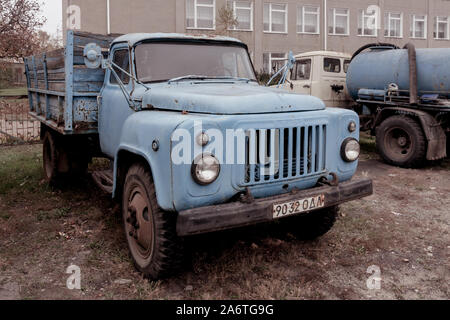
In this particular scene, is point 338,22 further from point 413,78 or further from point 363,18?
point 413,78

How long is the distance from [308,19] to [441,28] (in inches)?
390

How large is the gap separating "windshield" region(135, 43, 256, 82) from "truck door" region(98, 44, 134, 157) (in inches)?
8.2

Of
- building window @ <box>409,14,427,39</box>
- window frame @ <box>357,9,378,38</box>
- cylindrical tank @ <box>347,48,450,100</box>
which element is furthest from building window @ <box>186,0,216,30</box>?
cylindrical tank @ <box>347,48,450,100</box>

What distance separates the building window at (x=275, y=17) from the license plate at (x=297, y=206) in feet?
72.3

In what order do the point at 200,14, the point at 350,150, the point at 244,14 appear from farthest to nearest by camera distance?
the point at 244,14, the point at 200,14, the point at 350,150

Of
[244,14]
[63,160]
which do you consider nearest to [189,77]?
[63,160]

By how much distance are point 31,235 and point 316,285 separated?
10.1 feet

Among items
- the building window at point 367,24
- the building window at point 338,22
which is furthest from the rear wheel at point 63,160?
the building window at point 367,24

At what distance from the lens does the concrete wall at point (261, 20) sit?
21109mm

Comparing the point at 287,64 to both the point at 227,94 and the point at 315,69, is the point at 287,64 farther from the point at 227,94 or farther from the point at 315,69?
the point at 315,69

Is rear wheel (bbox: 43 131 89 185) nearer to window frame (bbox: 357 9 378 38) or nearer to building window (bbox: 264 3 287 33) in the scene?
building window (bbox: 264 3 287 33)

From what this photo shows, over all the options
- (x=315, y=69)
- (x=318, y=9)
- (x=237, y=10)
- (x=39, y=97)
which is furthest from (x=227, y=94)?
(x=318, y=9)

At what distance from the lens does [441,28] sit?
1129 inches

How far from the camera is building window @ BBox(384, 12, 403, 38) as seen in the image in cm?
2692
